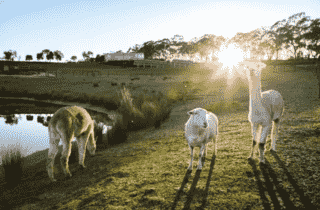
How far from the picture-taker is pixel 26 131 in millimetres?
12914

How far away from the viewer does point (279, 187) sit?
3.52 meters

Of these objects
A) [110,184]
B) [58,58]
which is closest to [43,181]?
[110,184]

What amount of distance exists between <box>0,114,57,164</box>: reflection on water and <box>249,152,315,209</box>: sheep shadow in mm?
9078

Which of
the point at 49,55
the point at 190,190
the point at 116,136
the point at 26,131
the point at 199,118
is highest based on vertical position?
the point at 49,55

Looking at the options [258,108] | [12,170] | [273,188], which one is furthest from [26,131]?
[273,188]

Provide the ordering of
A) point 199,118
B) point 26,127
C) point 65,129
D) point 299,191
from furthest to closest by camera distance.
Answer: point 26,127
point 65,129
point 199,118
point 299,191

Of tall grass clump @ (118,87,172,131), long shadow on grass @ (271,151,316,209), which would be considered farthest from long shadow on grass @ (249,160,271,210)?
tall grass clump @ (118,87,172,131)

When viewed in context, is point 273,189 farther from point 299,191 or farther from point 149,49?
point 149,49

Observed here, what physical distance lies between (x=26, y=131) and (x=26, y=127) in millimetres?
1223

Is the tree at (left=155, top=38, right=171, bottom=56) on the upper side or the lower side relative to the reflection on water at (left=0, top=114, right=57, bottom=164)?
upper

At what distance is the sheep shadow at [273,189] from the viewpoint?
10.1 ft

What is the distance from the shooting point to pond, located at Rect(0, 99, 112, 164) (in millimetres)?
10055

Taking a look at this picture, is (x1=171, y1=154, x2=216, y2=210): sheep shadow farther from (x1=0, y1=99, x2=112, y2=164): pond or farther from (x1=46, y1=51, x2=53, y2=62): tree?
(x1=46, y1=51, x2=53, y2=62): tree

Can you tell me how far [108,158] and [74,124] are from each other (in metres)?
1.95
